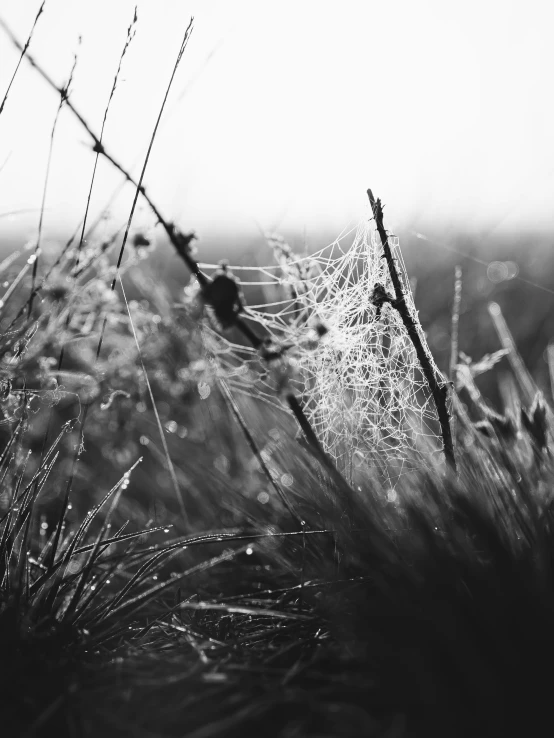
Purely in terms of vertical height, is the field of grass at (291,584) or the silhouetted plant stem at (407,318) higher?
the silhouetted plant stem at (407,318)

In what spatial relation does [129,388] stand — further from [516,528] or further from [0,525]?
[516,528]

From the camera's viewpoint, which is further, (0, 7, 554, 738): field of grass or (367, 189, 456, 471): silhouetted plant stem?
(367, 189, 456, 471): silhouetted plant stem

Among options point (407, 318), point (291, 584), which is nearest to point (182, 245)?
point (407, 318)

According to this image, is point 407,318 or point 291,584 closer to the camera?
point 407,318

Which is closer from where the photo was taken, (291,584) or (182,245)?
(182,245)

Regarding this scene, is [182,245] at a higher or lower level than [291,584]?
higher

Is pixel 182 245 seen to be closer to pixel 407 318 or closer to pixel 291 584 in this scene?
pixel 407 318

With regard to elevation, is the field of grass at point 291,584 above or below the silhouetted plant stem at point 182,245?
below

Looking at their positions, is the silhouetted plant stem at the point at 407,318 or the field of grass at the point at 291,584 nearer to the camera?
the field of grass at the point at 291,584

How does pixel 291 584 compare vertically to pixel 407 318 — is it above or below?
below

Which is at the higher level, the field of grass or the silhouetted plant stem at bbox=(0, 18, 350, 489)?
the silhouetted plant stem at bbox=(0, 18, 350, 489)

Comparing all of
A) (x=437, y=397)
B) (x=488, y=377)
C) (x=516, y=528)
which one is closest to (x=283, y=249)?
(x=437, y=397)
